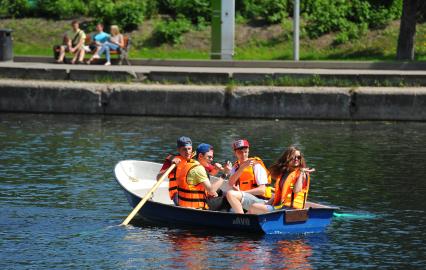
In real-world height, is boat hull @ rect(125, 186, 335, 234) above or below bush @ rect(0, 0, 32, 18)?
below

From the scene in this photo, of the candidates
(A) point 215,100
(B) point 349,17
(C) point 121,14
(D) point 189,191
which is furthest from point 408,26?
(D) point 189,191

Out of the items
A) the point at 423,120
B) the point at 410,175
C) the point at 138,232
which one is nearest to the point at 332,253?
the point at 138,232

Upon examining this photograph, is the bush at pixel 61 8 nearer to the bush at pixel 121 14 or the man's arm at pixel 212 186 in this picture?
the bush at pixel 121 14

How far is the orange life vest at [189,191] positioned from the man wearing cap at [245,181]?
51 centimetres

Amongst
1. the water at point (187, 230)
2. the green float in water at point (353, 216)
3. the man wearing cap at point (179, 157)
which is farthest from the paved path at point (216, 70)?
the man wearing cap at point (179, 157)

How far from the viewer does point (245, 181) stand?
1778 centimetres

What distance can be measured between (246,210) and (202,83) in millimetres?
14092

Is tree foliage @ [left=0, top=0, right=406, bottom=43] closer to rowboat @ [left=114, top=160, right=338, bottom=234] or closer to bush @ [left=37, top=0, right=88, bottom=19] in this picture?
bush @ [left=37, top=0, right=88, bottom=19]

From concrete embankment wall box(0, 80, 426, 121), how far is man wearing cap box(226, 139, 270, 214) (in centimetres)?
1299

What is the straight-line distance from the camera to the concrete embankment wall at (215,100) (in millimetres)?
30422

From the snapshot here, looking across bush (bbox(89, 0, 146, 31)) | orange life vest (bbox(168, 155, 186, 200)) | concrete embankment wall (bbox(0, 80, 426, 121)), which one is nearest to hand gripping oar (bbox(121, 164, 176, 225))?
orange life vest (bbox(168, 155, 186, 200))

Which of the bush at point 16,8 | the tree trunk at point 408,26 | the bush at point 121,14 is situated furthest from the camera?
the bush at point 16,8

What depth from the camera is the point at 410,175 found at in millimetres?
22688

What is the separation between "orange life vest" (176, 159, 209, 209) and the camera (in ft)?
58.1
